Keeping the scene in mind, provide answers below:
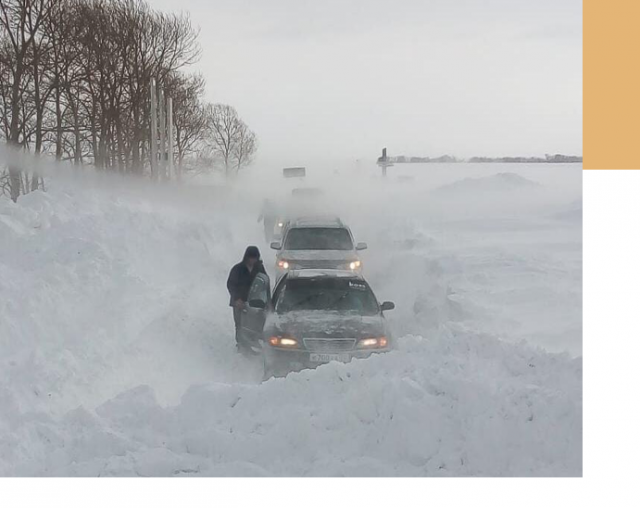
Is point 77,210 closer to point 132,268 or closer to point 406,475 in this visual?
point 132,268

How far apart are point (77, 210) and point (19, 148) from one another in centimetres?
2063

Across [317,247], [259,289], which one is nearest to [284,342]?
[259,289]

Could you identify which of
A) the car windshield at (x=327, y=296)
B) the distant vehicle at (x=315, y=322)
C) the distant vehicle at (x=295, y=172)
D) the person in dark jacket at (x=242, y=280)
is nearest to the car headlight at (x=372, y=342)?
the distant vehicle at (x=315, y=322)

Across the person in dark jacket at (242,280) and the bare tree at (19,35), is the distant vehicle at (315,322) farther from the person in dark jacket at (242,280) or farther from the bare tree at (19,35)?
the bare tree at (19,35)

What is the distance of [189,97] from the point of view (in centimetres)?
4900

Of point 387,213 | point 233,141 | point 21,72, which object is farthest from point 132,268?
point 233,141

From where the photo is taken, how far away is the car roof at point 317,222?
13.9m

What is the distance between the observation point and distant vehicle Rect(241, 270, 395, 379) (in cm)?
720

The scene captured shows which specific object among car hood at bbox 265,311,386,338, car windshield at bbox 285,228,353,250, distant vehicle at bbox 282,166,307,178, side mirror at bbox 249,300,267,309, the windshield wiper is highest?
distant vehicle at bbox 282,166,307,178

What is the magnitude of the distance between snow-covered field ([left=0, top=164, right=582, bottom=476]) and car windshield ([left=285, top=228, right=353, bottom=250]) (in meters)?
1.75

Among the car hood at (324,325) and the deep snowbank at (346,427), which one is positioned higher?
the car hood at (324,325)

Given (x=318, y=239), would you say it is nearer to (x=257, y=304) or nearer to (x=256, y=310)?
(x=256, y=310)

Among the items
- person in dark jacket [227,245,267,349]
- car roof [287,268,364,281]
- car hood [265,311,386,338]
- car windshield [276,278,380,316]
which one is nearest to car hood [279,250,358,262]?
person in dark jacket [227,245,267,349]

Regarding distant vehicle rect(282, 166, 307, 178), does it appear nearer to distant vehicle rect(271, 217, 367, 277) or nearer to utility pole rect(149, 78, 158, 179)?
utility pole rect(149, 78, 158, 179)
